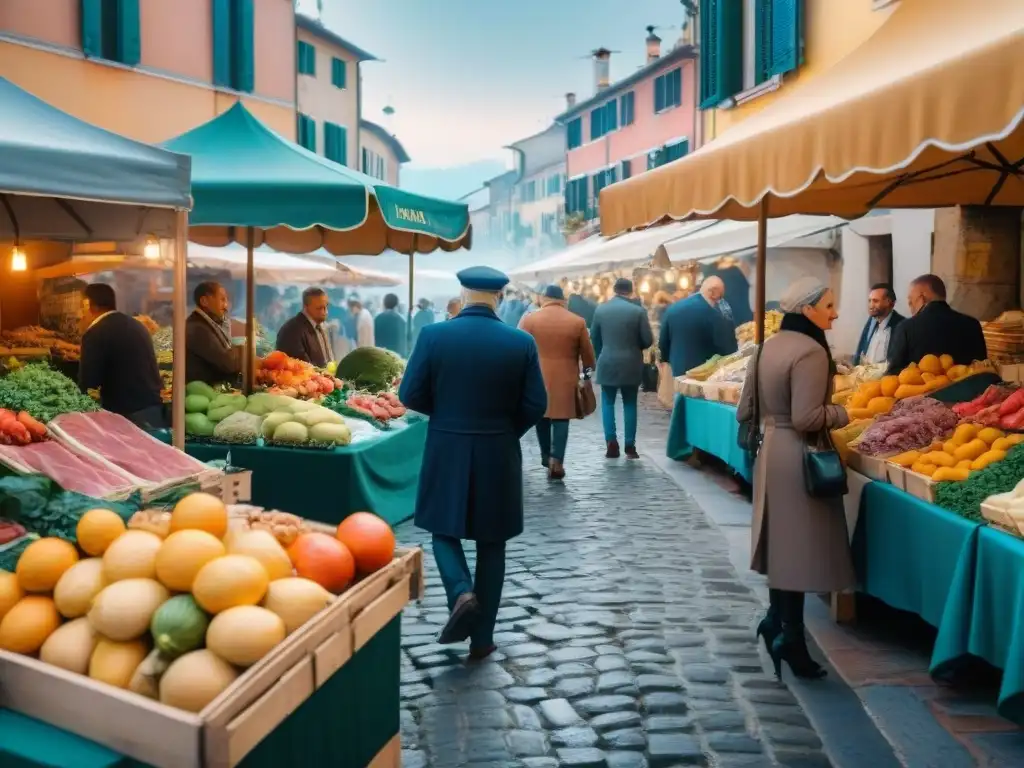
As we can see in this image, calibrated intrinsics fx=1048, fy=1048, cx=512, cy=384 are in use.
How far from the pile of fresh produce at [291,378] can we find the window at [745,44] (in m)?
9.14

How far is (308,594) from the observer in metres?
3.20

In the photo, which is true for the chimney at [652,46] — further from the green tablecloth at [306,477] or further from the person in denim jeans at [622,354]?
the green tablecloth at [306,477]

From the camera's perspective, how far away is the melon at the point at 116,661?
280 centimetres

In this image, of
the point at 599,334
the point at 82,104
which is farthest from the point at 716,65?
the point at 82,104

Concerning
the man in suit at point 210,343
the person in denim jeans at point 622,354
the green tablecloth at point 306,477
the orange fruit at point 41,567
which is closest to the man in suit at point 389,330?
the person in denim jeans at point 622,354

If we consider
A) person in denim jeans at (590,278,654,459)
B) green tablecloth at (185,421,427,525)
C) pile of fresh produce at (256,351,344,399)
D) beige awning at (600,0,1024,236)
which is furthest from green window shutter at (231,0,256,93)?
beige awning at (600,0,1024,236)

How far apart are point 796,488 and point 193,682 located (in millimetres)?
3392

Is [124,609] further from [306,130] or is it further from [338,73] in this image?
[338,73]

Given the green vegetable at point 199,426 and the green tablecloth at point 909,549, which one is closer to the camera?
the green tablecloth at point 909,549

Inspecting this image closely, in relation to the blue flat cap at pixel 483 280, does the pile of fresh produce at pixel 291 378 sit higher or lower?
lower

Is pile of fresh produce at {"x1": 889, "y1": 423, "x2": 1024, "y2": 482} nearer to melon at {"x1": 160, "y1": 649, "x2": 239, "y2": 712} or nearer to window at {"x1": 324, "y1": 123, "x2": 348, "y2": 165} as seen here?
melon at {"x1": 160, "y1": 649, "x2": 239, "y2": 712}

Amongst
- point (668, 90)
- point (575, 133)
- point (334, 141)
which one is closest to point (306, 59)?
point (334, 141)

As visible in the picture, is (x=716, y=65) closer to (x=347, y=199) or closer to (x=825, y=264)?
(x=825, y=264)

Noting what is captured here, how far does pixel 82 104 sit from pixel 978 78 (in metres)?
15.7
